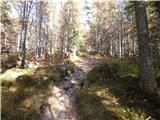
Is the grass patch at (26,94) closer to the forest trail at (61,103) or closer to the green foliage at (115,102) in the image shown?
the forest trail at (61,103)

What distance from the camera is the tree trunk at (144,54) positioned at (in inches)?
464

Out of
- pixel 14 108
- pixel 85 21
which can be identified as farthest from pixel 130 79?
pixel 85 21

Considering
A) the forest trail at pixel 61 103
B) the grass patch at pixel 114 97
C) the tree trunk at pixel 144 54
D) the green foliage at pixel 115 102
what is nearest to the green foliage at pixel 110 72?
the grass patch at pixel 114 97

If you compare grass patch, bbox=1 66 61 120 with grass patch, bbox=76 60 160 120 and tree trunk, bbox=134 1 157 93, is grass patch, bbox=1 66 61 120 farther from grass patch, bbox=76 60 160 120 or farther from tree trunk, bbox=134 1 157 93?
tree trunk, bbox=134 1 157 93

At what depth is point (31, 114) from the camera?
1074cm

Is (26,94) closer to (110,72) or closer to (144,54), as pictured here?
(110,72)

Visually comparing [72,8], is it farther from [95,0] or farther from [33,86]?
[33,86]

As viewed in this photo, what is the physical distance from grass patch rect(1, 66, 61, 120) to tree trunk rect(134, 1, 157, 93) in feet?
16.4

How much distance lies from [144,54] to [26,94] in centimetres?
603

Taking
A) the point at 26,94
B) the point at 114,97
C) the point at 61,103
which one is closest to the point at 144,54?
the point at 114,97

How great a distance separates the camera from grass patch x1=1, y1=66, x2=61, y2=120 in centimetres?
1071

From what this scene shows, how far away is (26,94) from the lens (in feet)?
39.7

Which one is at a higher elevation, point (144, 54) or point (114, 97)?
point (144, 54)

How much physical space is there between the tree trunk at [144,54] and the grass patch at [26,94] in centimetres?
498
